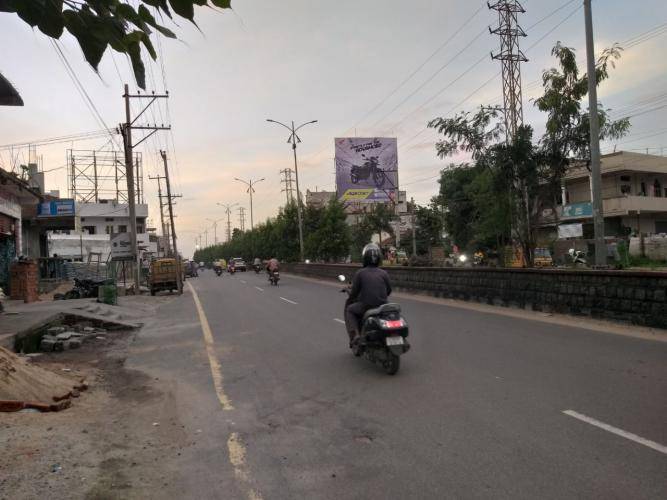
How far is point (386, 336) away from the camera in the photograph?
7270 millimetres

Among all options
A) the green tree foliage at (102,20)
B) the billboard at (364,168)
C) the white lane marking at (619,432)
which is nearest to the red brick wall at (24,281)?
the white lane marking at (619,432)

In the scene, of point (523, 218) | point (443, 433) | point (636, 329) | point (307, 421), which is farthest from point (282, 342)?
point (523, 218)

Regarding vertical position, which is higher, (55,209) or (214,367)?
(55,209)

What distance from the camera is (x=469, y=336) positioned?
1045 cm

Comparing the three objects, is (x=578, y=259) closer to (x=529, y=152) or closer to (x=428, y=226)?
(x=529, y=152)

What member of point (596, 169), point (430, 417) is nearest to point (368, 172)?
point (596, 169)

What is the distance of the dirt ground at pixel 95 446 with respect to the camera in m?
3.96

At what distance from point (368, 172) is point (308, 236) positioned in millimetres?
9688

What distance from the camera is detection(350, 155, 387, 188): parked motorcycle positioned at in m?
42.9

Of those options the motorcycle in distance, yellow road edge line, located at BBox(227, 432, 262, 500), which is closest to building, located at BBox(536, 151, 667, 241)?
the motorcycle in distance

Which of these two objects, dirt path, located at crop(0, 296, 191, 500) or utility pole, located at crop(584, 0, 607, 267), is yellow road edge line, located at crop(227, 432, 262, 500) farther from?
utility pole, located at crop(584, 0, 607, 267)

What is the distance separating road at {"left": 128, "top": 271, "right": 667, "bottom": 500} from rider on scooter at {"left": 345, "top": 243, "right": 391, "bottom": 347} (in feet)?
2.56

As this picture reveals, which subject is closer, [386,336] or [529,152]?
[386,336]

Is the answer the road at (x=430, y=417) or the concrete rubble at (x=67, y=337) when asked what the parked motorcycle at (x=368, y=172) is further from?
the road at (x=430, y=417)
